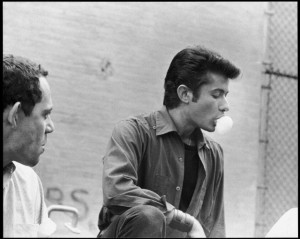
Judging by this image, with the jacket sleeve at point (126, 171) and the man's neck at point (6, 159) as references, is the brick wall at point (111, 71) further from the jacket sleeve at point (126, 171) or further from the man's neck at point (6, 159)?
the man's neck at point (6, 159)

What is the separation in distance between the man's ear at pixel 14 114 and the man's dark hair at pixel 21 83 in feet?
0.05

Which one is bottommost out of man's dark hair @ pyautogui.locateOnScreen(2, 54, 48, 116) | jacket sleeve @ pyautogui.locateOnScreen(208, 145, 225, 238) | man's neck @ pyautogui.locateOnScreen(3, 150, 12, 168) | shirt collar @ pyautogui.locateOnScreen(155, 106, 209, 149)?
jacket sleeve @ pyautogui.locateOnScreen(208, 145, 225, 238)

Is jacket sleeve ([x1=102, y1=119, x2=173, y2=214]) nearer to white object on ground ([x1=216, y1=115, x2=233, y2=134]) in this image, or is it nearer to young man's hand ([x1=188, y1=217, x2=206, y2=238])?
young man's hand ([x1=188, y1=217, x2=206, y2=238])

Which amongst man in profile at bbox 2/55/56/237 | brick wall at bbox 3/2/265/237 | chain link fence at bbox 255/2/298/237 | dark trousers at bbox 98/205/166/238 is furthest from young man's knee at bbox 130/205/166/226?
chain link fence at bbox 255/2/298/237

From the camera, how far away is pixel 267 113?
8297 mm

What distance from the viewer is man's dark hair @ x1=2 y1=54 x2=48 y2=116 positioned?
7.56 feet

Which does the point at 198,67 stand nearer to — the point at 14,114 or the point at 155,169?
the point at 155,169

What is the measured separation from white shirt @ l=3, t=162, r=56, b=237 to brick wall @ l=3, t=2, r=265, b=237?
4.25m

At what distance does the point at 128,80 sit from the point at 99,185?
127cm

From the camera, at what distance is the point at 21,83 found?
2.34 m

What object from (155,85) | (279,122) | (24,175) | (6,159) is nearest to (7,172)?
(6,159)

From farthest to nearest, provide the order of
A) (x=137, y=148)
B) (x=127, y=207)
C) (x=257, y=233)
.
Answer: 1. (x=257, y=233)
2. (x=137, y=148)
3. (x=127, y=207)

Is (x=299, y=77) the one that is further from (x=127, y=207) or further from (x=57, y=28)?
(x=127, y=207)

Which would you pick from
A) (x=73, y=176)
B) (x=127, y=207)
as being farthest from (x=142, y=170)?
(x=73, y=176)
